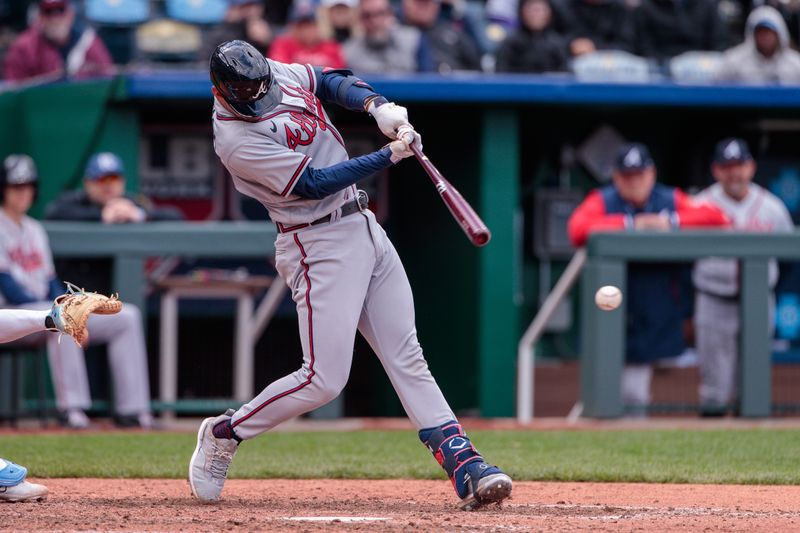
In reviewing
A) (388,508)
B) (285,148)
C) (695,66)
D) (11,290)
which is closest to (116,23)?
(11,290)

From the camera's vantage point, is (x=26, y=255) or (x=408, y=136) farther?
(x=26, y=255)

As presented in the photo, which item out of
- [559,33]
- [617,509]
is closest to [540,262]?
[559,33]

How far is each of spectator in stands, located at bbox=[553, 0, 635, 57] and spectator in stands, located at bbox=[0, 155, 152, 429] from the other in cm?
423

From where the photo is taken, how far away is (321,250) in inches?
185

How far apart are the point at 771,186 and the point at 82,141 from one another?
5.07 meters

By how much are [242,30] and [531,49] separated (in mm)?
2019

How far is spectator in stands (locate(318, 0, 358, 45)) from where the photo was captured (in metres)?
10.2

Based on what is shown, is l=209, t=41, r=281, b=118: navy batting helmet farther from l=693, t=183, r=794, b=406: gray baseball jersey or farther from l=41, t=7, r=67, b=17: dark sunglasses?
l=41, t=7, r=67, b=17: dark sunglasses

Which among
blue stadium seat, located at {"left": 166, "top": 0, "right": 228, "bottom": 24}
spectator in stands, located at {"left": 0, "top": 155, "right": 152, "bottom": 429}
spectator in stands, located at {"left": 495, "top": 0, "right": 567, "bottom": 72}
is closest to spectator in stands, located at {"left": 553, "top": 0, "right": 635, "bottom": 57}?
spectator in stands, located at {"left": 495, "top": 0, "right": 567, "bottom": 72}

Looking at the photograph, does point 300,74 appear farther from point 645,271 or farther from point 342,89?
point 645,271

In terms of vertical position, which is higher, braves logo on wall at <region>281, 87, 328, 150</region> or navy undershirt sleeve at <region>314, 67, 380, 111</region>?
navy undershirt sleeve at <region>314, 67, 380, 111</region>

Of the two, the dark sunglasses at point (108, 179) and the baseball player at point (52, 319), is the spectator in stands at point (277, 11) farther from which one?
the baseball player at point (52, 319)

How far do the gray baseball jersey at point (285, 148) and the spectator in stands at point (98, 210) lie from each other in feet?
11.6

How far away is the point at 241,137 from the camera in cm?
460
